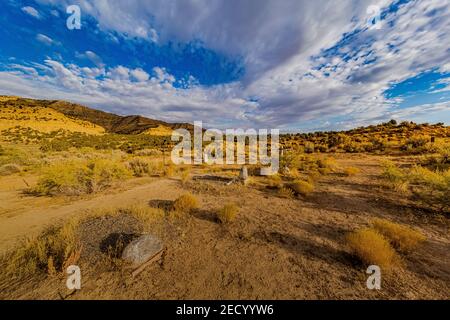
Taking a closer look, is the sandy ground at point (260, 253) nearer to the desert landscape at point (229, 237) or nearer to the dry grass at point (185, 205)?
the desert landscape at point (229, 237)

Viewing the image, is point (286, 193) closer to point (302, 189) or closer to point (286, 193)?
point (286, 193)

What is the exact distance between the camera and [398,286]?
3.07 meters

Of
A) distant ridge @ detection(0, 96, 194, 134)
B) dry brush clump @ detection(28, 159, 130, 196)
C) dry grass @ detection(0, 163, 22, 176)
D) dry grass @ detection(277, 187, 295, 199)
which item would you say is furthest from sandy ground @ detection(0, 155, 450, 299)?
distant ridge @ detection(0, 96, 194, 134)

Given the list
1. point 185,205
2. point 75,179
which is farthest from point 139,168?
point 185,205

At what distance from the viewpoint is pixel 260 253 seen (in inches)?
160

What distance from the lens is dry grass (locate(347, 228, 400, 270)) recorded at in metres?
3.50

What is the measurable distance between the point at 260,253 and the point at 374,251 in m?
2.15

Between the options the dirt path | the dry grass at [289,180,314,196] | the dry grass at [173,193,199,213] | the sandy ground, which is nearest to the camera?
the sandy ground

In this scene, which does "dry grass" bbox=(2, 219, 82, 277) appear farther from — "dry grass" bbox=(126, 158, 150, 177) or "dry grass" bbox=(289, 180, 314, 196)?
"dry grass" bbox=(126, 158, 150, 177)

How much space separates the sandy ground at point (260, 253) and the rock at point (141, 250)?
218mm

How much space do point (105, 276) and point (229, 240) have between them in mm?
2580

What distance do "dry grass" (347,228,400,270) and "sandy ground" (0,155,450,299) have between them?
0.17 m
